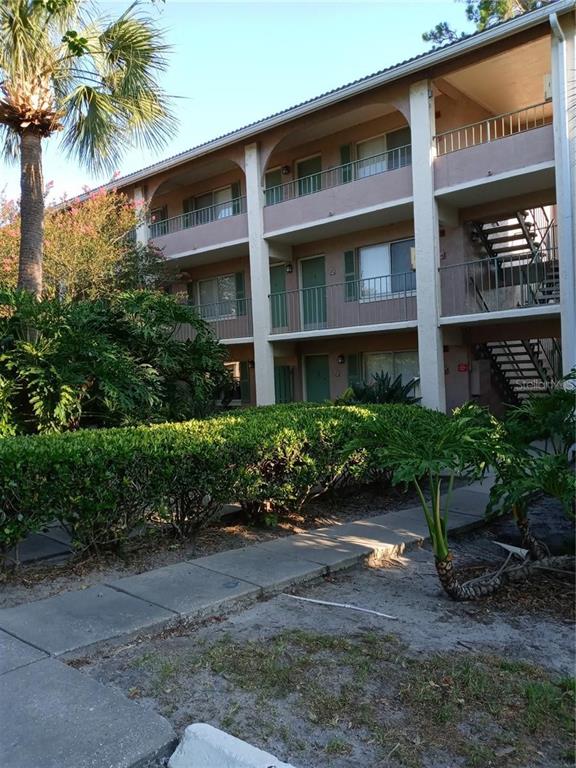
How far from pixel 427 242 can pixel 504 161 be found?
7.44ft

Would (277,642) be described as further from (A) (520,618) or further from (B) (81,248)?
(B) (81,248)

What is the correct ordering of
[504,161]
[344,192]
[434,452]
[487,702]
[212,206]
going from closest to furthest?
1. [487,702]
2. [434,452]
3. [504,161]
4. [344,192]
5. [212,206]

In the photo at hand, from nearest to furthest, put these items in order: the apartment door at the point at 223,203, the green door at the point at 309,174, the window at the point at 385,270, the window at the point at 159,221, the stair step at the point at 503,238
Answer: the stair step at the point at 503,238
the window at the point at 385,270
the green door at the point at 309,174
the apartment door at the point at 223,203
the window at the point at 159,221

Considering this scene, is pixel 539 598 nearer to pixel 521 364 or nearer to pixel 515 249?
pixel 521 364

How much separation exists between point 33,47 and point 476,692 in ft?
33.7

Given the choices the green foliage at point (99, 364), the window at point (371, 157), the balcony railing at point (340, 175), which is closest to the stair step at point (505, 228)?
the balcony railing at point (340, 175)

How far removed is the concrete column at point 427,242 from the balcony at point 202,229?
5.61 meters

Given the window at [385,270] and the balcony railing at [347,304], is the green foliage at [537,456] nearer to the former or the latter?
the balcony railing at [347,304]

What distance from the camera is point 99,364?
7.68 m

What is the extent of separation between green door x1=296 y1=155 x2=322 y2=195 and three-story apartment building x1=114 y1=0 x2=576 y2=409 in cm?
5

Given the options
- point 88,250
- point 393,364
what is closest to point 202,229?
point 88,250

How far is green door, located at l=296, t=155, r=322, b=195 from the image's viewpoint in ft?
57.5

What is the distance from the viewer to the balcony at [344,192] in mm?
14664

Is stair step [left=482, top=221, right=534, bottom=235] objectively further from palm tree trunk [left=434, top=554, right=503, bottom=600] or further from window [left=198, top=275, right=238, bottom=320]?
palm tree trunk [left=434, top=554, right=503, bottom=600]
